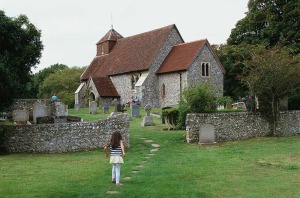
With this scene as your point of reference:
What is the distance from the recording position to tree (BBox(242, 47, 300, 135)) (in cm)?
2252

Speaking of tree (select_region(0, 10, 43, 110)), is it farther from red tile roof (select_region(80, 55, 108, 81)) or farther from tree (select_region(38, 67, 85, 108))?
tree (select_region(38, 67, 85, 108))

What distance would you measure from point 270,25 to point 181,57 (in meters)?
11.5

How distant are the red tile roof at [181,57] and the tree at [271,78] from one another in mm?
18786

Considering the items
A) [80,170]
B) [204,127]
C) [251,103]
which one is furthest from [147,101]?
[80,170]

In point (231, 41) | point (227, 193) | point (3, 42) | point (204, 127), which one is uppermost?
point (231, 41)

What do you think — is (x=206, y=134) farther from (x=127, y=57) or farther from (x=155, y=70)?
(x=127, y=57)

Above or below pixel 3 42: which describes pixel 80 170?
below

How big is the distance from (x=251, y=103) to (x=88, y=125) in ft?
36.5

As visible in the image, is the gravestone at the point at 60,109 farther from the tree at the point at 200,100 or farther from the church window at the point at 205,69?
the church window at the point at 205,69

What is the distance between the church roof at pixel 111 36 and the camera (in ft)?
191

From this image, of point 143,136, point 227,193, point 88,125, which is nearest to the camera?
point 227,193

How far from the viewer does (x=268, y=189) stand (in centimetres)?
1064

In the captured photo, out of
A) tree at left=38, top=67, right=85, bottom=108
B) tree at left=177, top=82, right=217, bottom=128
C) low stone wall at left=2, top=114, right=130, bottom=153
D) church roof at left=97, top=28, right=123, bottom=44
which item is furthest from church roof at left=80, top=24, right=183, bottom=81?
low stone wall at left=2, top=114, right=130, bottom=153

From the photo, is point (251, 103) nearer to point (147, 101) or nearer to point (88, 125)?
point (88, 125)
